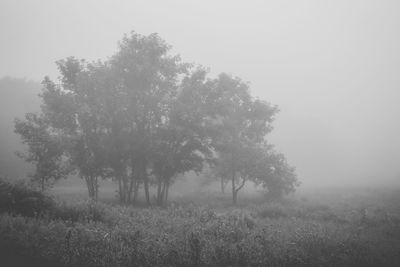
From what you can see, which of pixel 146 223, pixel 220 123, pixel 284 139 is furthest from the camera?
pixel 284 139

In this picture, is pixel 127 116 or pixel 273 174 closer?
pixel 127 116

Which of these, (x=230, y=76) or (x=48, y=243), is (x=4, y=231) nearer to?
(x=48, y=243)

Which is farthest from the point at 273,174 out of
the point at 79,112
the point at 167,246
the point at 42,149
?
the point at 167,246

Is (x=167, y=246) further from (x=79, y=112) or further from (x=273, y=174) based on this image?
(x=273, y=174)

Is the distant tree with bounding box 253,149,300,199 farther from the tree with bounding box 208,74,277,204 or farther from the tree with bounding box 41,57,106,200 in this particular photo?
the tree with bounding box 41,57,106,200

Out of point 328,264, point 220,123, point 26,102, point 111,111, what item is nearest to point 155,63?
point 111,111

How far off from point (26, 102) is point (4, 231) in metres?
87.5

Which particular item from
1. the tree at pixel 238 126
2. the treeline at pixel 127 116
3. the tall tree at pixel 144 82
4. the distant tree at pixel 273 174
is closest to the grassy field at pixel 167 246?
the treeline at pixel 127 116

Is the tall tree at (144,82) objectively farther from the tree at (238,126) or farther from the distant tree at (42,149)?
the distant tree at (42,149)

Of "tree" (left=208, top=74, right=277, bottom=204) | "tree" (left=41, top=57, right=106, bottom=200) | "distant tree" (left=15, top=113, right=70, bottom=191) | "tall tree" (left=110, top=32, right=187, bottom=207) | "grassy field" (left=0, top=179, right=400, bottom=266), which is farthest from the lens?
"tree" (left=208, top=74, right=277, bottom=204)

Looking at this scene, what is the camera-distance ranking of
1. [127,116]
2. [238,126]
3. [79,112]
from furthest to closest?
[238,126] → [127,116] → [79,112]

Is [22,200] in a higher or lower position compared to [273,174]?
lower

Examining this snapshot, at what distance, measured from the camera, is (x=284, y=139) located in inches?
4737

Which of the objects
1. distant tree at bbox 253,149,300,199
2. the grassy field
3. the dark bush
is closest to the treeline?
distant tree at bbox 253,149,300,199
